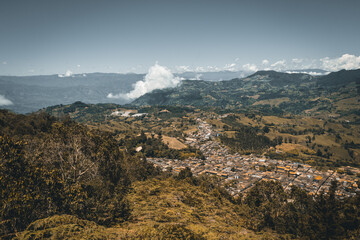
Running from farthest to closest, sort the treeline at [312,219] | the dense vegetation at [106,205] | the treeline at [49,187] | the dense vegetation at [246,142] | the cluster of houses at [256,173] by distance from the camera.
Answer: the dense vegetation at [246,142], the cluster of houses at [256,173], the treeline at [312,219], the dense vegetation at [106,205], the treeline at [49,187]

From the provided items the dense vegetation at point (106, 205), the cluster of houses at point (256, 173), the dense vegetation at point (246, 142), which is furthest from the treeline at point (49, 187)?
the dense vegetation at point (246, 142)

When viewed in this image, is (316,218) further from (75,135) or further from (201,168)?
(201,168)

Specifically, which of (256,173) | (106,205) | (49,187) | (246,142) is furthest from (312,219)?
(246,142)

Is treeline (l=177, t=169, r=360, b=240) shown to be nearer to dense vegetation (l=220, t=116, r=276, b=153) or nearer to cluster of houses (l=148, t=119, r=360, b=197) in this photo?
cluster of houses (l=148, t=119, r=360, b=197)

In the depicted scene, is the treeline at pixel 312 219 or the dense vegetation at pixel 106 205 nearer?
the dense vegetation at pixel 106 205

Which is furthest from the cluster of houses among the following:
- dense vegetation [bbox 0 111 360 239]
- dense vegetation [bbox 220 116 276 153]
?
dense vegetation [bbox 0 111 360 239]

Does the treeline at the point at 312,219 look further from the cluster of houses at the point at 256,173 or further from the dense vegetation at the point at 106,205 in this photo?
the cluster of houses at the point at 256,173

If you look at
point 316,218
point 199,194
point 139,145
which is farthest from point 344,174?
point 139,145

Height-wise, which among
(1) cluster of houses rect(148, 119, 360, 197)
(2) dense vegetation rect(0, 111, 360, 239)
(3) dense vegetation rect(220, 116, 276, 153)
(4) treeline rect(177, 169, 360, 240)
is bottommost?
(3) dense vegetation rect(220, 116, 276, 153)
